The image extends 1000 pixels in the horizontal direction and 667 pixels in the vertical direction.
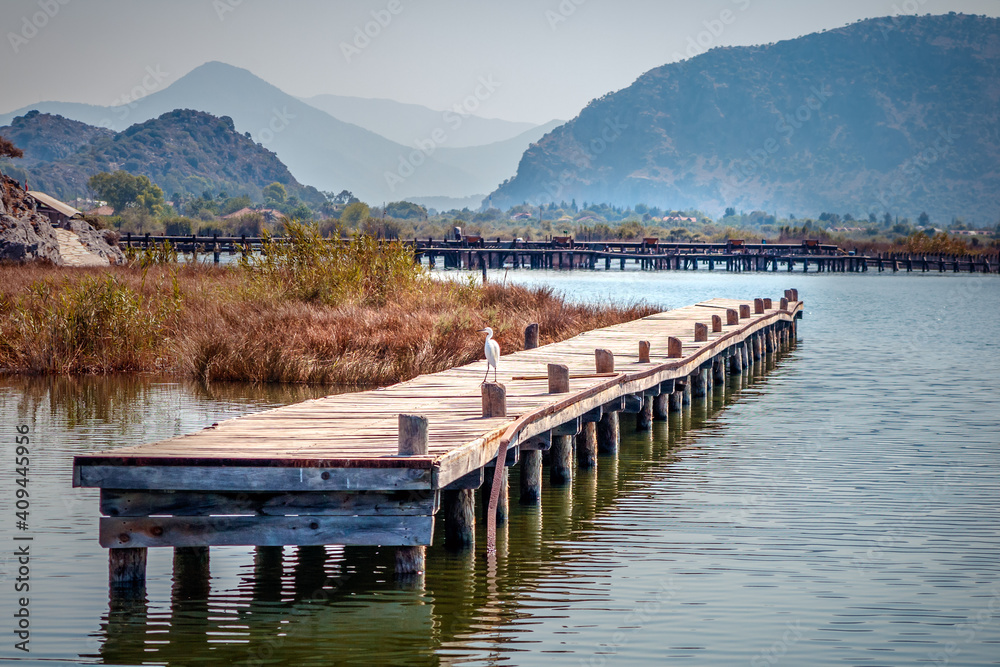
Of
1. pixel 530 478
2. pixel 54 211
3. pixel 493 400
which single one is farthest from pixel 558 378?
pixel 54 211

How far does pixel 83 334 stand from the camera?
2214 cm

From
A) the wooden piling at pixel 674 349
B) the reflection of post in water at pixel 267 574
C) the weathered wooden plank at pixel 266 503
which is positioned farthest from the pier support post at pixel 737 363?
the weathered wooden plank at pixel 266 503

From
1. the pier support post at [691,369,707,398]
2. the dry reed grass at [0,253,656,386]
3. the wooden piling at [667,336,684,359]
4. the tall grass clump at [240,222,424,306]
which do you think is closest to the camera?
the wooden piling at [667,336,684,359]

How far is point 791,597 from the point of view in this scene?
9680 mm

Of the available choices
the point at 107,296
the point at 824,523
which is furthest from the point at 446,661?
the point at 107,296

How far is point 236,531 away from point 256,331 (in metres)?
13.3

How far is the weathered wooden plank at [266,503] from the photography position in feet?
27.7

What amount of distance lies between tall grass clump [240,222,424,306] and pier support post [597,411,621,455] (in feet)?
27.7

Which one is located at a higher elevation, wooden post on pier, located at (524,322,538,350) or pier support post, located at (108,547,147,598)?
wooden post on pier, located at (524,322,538,350)

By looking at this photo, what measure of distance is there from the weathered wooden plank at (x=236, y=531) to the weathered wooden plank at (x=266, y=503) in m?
0.05

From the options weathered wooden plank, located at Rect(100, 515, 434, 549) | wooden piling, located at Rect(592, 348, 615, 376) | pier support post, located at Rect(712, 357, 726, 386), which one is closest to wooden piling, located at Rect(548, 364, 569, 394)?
wooden piling, located at Rect(592, 348, 615, 376)

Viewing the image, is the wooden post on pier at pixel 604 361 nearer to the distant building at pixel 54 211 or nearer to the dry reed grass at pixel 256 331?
the dry reed grass at pixel 256 331

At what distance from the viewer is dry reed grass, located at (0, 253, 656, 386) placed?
2080 centimetres

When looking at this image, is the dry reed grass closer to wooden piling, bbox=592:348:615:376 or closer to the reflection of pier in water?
wooden piling, bbox=592:348:615:376
